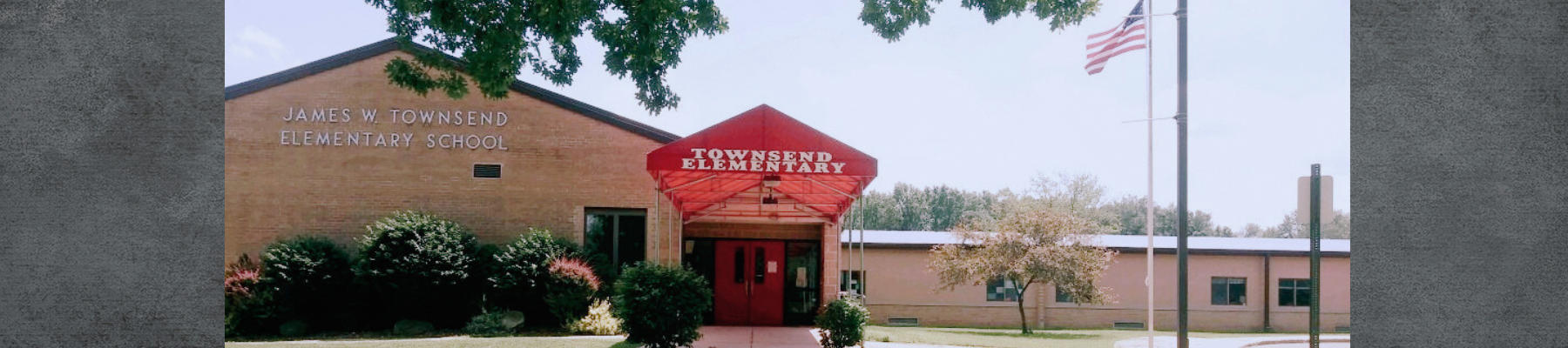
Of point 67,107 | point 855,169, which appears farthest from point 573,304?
point 67,107

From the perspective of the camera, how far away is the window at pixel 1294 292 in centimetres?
3050

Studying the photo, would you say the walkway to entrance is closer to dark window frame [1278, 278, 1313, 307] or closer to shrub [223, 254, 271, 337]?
shrub [223, 254, 271, 337]

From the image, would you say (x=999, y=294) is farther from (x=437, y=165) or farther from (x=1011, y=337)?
(x=437, y=165)

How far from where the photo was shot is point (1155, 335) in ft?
85.7

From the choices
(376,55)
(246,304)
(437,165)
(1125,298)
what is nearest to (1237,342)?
(1125,298)

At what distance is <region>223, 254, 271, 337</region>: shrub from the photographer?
1864 centimetres

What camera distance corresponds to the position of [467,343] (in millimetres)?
16359

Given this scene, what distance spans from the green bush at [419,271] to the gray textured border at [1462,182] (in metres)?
16.8

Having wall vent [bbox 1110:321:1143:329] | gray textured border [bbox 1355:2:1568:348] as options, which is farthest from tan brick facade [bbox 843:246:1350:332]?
gray textured border [bbox 1355:2:1568:348]

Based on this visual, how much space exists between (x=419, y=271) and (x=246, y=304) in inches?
118

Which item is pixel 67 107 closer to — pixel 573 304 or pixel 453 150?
pixel 573 304

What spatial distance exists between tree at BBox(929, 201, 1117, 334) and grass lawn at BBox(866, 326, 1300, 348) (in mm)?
1009

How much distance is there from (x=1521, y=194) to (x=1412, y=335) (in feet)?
2.45

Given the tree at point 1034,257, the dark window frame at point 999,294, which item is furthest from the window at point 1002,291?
the tree at point 1034,257
